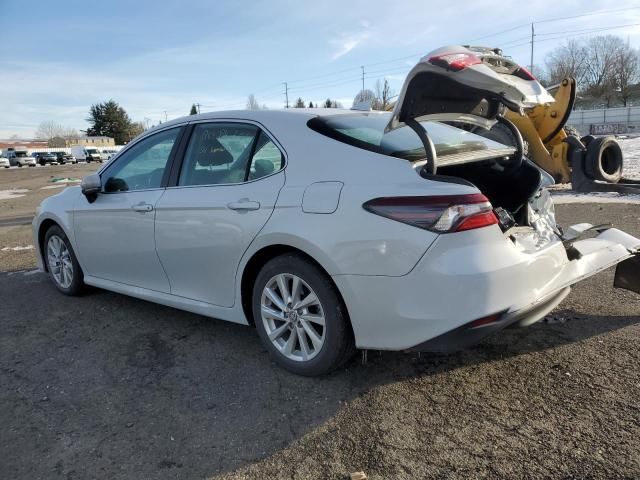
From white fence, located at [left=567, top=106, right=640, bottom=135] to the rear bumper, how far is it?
148ft

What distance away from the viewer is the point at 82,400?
2988mm

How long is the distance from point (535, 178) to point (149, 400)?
2.95 meters

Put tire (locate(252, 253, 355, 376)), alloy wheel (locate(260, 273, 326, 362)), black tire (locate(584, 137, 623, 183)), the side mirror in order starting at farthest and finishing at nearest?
black tire (locate(584, 137, 623, 183)) < the side mirror < alloy wheel (locate(260, 273, 326, 362)) < tire (locate(252, 253, 355, 376))

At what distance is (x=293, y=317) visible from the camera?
10.1 ft

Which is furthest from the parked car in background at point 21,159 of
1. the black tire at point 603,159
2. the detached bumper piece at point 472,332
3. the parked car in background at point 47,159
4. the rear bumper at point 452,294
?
the detached bumper piece at point 472,332

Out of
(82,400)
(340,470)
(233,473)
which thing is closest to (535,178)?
(340,470)

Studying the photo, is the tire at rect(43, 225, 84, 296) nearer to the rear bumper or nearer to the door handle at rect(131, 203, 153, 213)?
the door handle at rect(131, 203, 153, 213)

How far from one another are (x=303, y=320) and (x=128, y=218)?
5.98ft

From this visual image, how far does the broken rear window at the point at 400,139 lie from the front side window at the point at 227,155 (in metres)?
0.37

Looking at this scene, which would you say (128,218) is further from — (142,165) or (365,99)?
(365,99)

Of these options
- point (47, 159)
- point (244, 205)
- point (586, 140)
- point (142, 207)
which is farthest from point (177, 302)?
point (47, 159)

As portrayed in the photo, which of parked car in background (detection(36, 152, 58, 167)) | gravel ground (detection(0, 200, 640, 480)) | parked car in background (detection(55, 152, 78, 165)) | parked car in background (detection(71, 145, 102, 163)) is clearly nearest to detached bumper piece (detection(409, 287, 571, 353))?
gravel ground (detection(0, 200, 640, 480))

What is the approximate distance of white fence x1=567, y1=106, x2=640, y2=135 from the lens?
43.4m

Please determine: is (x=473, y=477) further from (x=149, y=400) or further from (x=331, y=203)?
(x=149, y=400)
